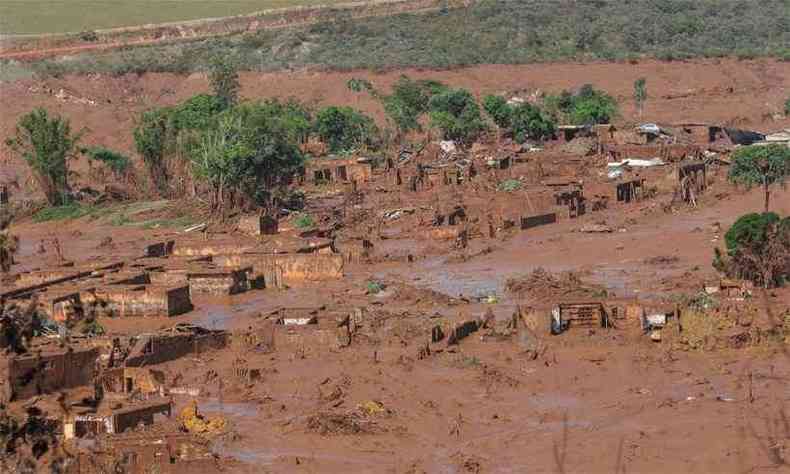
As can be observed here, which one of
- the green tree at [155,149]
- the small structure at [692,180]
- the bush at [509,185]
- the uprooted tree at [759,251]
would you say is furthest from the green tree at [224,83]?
the uprooted tree at [759,251]

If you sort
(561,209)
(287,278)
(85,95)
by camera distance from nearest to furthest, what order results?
(287,278)
(561,209)
(85,95)

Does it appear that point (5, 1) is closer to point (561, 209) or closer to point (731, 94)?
point (731, 94)

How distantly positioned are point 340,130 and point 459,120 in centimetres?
471

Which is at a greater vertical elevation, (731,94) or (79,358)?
(79,358)

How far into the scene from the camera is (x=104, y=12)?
109438mm

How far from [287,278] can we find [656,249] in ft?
25.0

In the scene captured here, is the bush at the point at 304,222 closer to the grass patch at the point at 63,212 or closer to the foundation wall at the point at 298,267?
the foundation wall at the point at 298,267

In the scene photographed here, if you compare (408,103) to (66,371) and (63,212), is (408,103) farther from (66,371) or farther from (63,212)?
(66,371)

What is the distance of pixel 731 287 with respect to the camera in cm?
2588

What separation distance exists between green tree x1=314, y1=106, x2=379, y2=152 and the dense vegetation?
1902 cm

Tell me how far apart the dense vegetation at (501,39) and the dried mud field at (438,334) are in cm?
3305

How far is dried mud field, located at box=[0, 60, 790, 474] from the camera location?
18.7 m

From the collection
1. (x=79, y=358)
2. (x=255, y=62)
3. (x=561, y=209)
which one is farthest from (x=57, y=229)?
(x=255, y=62)

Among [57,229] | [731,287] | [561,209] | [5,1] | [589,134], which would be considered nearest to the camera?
[731,287]
